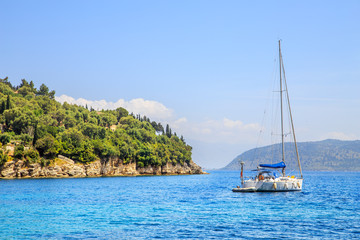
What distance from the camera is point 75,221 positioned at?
3350cm

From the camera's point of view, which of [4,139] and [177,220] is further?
[4,139]

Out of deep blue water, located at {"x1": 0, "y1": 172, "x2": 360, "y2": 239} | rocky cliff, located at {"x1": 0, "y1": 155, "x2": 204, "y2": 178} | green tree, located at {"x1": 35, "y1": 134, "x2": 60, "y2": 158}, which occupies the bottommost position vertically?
deep blue water, located at {"x1": 0, "y1": 172, "x2": 360, "y2": 239}

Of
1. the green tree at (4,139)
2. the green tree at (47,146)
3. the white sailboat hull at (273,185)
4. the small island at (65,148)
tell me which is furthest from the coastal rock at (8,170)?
the white sailboat hull at (273,185)

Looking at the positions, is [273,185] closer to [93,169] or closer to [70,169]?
[70,169]

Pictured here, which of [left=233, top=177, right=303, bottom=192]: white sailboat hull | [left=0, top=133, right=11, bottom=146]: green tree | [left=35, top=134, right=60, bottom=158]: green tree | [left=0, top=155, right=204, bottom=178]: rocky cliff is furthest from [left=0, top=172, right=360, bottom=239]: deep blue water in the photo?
[left=35, top=134, right=60, bottom=158]: green tree

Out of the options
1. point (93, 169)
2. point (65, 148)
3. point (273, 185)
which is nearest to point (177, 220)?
point (273, 185)

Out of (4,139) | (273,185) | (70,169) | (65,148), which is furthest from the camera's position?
(65,148)

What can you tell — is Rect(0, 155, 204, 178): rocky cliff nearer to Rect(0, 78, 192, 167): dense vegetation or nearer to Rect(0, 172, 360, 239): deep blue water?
Rect(0, 78, 192, 167): dense vegetation

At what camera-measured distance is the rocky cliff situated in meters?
106

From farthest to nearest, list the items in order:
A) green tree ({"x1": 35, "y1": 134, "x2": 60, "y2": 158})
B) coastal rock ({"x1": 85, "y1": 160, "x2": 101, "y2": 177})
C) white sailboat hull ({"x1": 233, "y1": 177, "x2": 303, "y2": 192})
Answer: coastal rock ({"x1": 85, "y1": 160, "x2": 101, "y2": 177}), green tree ({"x1": 35, "y1": 134, "x2": 60, "y2": 158}), white sailboat hull ({"x1": 233, "y1": 177, "x2": 303, "y2": 192})

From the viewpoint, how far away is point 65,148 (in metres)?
125

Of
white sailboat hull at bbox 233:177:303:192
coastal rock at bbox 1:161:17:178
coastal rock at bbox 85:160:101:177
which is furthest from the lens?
coastal rock at bbox 85:160:101:177

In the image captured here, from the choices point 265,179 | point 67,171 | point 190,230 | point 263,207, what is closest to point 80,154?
point 67,171

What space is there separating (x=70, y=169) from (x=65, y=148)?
8139mm
